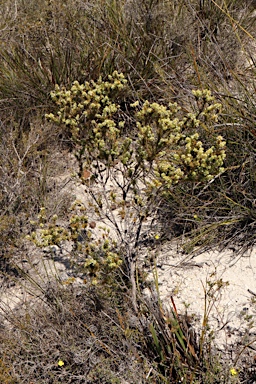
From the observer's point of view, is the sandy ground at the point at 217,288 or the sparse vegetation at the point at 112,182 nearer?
the sparse vegetation at the point at 112,182

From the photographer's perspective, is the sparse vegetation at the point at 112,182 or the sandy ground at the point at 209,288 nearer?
the sparse vegetation at the point at 112,182

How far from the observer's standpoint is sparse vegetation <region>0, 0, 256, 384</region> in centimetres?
227

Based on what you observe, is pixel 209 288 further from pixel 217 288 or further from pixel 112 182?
pixel 112 182

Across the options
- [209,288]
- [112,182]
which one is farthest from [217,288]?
[112,182]

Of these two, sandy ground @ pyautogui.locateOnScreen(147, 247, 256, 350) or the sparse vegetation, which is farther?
sandy ground @ pyautogui.locateOnScreen(147, 247, 256, 350)

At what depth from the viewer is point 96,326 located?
244cm

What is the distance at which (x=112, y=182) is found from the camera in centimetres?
308

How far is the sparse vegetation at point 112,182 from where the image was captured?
7.44ft

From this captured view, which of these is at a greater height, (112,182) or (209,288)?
(112,182)

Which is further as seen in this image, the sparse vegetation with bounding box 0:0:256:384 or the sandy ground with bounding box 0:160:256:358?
→ the sandy ground with bounding box 0:160:256:358

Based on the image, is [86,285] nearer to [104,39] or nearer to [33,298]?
[33,298]

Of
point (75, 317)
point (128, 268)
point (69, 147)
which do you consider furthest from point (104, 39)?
point (75, 317)

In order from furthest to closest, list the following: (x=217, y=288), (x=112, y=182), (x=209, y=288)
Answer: (x=112, y=182) → (x=209, y=288) → (x=217, y=288)

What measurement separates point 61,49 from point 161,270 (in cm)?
A: 213
